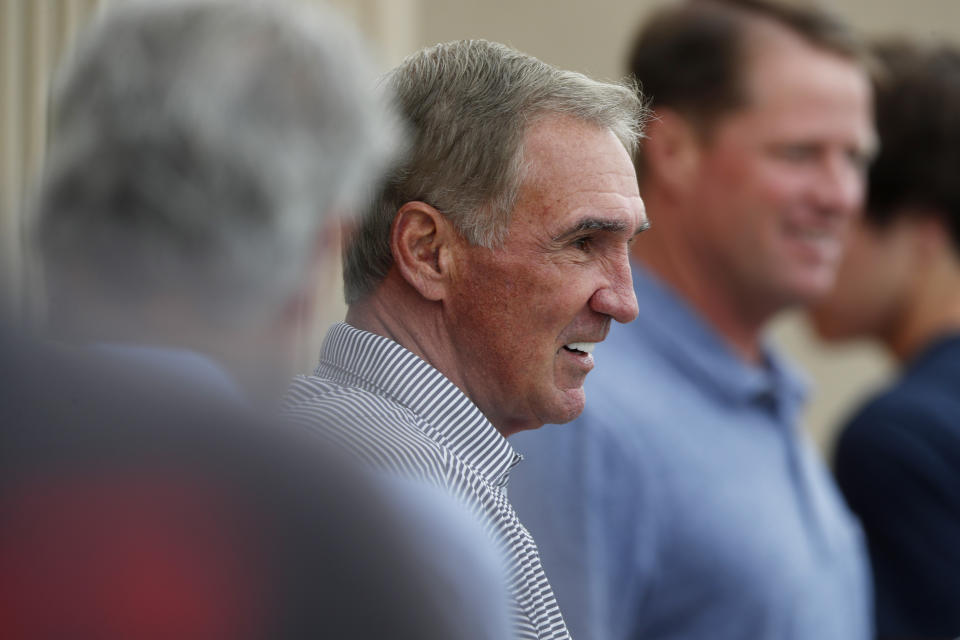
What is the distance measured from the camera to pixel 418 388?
0.95 metres

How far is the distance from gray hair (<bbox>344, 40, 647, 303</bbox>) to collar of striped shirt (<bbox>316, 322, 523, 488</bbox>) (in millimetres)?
64

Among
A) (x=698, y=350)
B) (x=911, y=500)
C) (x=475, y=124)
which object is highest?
(x=475, y=124)

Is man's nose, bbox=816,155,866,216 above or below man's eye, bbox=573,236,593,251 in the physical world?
below

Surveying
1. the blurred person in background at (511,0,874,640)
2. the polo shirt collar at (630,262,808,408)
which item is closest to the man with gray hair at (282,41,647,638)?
the blurred person in background at (511,0,874,640)

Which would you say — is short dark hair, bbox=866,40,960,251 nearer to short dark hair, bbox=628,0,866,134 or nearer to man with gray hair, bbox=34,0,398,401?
short dark hair, bbox=628,0,866,134

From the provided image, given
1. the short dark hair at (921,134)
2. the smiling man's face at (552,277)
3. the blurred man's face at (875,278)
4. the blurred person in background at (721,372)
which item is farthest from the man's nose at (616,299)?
the blurred man's face at (875,278)

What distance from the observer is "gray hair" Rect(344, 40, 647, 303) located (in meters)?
0.91

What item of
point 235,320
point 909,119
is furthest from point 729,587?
point 909,119

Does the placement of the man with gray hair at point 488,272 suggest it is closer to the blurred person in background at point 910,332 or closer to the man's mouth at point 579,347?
the man's mouth at point 579,347

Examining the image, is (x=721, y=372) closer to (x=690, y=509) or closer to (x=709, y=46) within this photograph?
(x=690, y=509)

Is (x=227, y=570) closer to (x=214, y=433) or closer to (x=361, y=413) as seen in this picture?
(x=214, y=433)

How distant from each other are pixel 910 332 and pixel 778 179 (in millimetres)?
1036

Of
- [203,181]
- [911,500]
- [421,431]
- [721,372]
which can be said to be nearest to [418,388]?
[421,431]

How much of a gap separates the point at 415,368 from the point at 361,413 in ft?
0.18
